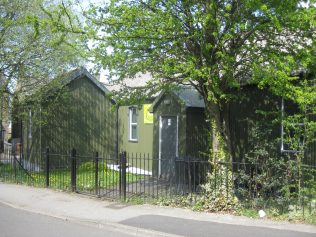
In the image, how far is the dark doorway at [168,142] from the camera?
16891 millimetres

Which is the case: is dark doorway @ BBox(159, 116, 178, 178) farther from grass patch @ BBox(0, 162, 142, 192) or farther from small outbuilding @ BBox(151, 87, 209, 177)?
→ grass patch @ BBox(0, 162, 142, 192)

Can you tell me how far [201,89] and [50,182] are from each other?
6.65m

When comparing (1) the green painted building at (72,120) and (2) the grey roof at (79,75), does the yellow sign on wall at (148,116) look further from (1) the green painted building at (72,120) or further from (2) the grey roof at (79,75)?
(2) the grey roof at (79,75)

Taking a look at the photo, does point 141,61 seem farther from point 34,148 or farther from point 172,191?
point 34,148

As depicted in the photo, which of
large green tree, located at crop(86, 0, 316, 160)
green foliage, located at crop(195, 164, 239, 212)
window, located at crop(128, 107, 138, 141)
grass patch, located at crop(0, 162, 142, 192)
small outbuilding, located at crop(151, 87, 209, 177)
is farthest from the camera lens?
window, located at crop(128, 107, 138, 141)

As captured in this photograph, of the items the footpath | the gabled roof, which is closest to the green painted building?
the gabled roof

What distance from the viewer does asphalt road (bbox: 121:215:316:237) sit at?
844 cm

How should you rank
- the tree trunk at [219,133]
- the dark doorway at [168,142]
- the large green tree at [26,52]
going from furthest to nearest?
the large green tree at [26,52]
the dark doorway at [168,142]
the tree trunk at [219,133]

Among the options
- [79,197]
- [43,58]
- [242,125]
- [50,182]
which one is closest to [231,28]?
[242,125]

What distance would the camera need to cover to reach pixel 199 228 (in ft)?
29.4

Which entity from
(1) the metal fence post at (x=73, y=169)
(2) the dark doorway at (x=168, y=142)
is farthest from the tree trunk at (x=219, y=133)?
(2) the dark doorway at (x=168, y=142)

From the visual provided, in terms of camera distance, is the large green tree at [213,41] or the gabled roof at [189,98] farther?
the gabled roof at [189,98]

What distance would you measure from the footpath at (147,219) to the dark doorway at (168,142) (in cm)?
464

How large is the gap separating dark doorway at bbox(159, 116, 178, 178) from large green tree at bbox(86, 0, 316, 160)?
5.75 m
